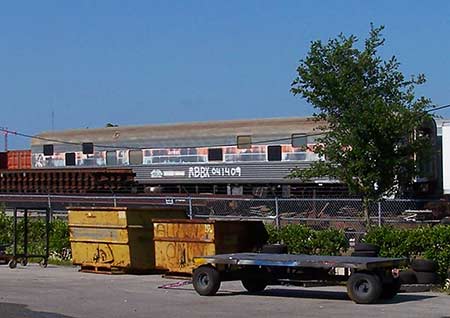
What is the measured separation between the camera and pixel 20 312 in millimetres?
14883

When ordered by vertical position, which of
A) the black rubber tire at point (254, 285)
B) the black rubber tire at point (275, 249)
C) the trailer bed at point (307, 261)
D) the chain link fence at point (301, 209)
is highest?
the chain link fence at point (301, 209)

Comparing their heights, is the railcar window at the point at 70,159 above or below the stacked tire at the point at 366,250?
above

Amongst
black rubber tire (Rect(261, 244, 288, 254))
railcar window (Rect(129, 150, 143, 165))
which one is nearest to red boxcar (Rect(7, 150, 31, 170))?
railcar window (Rect(129, 150, 143, 165))

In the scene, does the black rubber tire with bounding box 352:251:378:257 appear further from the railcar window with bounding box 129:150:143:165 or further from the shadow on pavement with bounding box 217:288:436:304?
the railcar window with bounding box 129:150:143:165

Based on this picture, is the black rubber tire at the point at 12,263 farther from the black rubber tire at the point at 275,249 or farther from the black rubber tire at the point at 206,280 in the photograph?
the black rubber tire at the point at 206,280

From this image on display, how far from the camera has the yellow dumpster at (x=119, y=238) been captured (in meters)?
21.2

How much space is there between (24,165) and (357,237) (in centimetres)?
3574

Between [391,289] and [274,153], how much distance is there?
2415 cm

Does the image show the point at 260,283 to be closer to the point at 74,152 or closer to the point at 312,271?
the point at 312,271

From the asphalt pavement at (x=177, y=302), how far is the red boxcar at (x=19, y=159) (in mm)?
35342

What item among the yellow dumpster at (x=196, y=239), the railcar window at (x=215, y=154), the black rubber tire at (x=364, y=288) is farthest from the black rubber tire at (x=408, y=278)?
the railcar window at (x=215, y=154)

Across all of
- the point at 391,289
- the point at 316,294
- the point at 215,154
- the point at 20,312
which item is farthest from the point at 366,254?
the point at 215,154

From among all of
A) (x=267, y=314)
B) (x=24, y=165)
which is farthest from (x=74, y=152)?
(x=267, y=314)

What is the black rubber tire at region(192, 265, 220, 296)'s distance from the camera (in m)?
16.8
